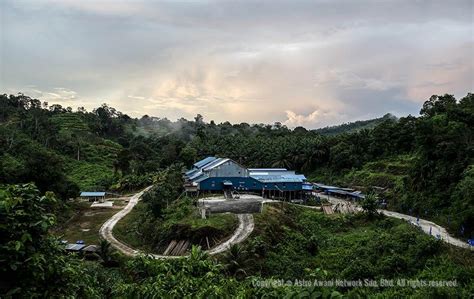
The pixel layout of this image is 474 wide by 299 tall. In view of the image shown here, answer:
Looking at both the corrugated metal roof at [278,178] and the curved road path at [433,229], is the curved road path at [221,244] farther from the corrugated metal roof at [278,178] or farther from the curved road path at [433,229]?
the corrugated metal roof at [278,178]

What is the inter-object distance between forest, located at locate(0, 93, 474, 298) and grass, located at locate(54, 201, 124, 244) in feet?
6.49

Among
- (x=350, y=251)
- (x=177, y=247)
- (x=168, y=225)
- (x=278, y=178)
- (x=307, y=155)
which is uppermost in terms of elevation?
(x=307, y=155)

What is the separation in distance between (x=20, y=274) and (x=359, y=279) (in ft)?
57.2

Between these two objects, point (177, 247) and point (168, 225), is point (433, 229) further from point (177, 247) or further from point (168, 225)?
point (168, 225)

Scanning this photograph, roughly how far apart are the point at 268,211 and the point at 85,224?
61.5 ft

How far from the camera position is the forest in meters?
5.94

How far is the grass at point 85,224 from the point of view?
106 ft

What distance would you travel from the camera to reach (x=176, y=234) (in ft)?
92.3

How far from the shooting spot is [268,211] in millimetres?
32969

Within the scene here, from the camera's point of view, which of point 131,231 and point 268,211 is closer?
point 268,211

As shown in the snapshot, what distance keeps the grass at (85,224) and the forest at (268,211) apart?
6.49 ft

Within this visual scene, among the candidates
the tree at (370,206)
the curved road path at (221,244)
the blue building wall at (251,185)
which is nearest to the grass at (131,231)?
the curved road path at (221,244)

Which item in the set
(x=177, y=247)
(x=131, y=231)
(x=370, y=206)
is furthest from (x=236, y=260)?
(x=370, y=206)

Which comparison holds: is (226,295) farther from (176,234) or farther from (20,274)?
(176,234)
